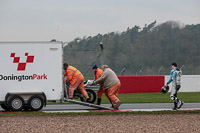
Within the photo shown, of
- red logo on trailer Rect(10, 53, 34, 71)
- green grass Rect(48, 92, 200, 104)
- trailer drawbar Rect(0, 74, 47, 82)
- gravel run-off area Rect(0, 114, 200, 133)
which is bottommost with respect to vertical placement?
gravel run-off area Rect(0, 114, 200, 133)

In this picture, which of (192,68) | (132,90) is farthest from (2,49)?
(192,68)

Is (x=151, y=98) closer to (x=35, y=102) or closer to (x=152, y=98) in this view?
(x=152, y=98)

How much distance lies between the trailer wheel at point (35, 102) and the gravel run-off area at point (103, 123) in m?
1.46

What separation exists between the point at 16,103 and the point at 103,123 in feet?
13.6

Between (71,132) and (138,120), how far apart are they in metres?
2.79

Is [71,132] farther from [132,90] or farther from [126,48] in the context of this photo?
[126,48]

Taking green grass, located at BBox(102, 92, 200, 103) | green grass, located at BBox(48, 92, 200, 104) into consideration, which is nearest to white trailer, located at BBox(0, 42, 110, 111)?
green grass, located at BBox(48, 92, 200, 104)

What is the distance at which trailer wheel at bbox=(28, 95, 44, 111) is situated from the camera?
47.3 ft

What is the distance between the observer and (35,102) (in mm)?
14492

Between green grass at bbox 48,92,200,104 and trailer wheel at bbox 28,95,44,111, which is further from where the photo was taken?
green grass at bbox 48,92,200,104

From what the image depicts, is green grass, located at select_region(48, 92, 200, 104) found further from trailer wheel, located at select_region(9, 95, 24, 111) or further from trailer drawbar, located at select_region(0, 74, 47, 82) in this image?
trailer wheel, located at select_region(9, 95, 24, 111)

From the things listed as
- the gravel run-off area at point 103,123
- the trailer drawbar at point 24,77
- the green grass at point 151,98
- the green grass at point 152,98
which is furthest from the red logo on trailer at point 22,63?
the green grass at point 152,98

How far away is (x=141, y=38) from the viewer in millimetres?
41219

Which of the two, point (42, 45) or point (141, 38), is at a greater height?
point (141, 38)
